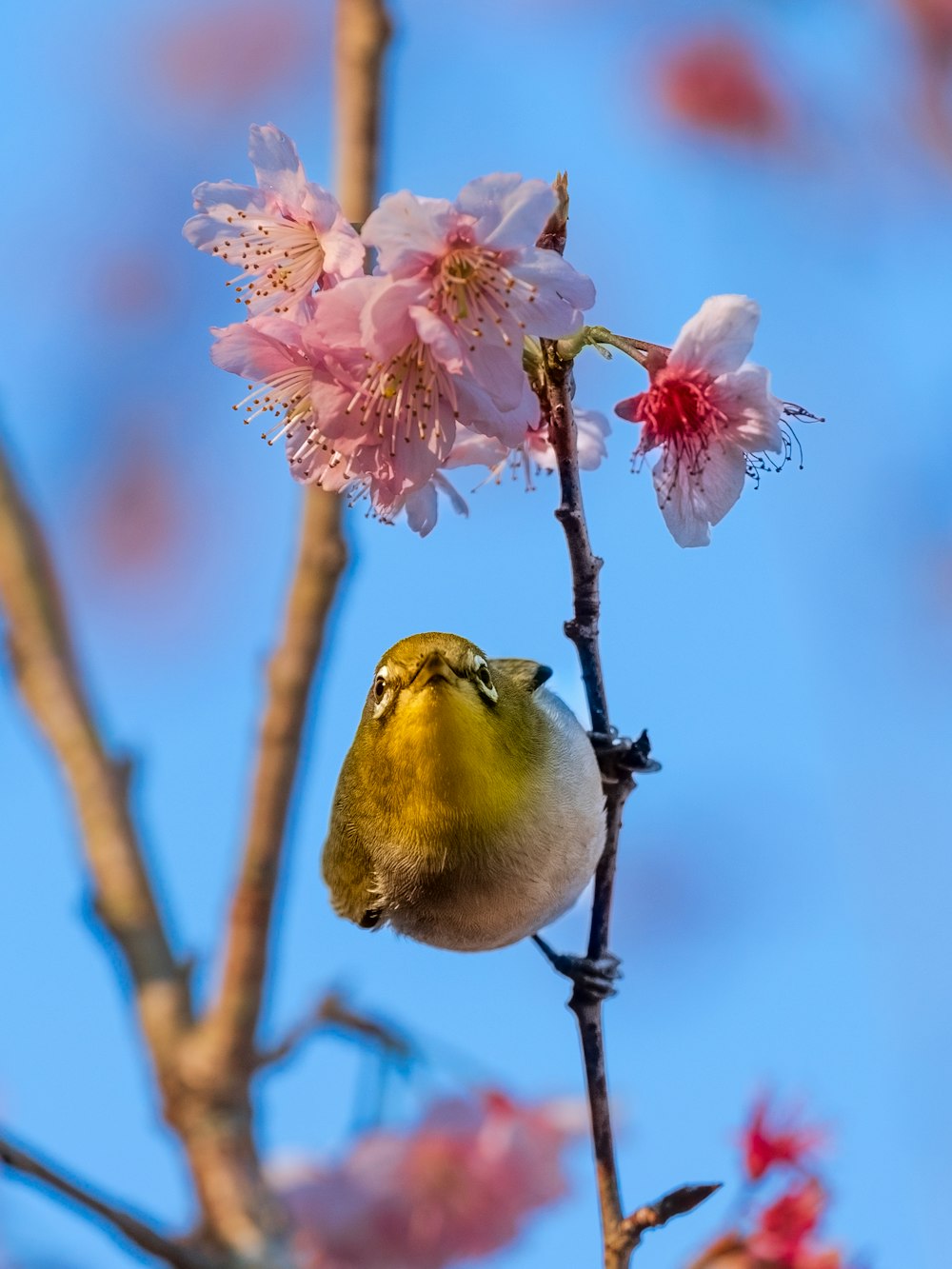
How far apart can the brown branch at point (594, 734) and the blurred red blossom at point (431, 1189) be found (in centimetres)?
181

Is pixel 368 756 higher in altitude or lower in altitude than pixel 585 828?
higher

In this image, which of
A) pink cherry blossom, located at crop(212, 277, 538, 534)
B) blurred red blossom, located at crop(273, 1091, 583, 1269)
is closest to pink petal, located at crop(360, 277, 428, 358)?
pink cherry blossom, located at crop(212, 277, 538, 534)

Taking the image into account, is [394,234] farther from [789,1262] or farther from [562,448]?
[789,1262]

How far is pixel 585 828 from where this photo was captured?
2.94m

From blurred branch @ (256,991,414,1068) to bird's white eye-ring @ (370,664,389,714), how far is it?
94 centimetres

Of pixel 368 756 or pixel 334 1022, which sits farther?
pixel 334 1022

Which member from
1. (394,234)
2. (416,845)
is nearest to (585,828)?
(416,845)

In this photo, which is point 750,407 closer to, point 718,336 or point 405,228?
point 718,336

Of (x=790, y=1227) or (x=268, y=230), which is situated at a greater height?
(x=268, y=230)

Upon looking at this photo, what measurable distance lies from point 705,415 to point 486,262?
1.61 ft

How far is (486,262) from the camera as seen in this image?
6.31 feet

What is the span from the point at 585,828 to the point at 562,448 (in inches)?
45.2

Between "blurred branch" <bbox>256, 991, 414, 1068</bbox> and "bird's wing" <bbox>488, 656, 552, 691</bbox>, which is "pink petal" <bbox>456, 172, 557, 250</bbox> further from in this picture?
"blurred branch" <bbox>256, 991, 414, 1068</bbox>

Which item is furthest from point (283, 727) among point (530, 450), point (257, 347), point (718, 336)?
point (718, 336)
